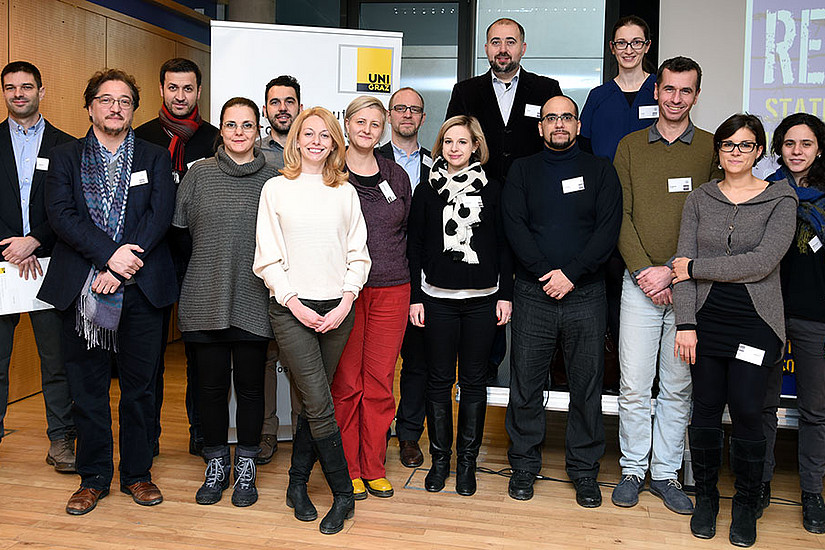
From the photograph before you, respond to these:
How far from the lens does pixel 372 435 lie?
3518 mm

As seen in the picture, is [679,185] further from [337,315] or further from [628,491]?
[337,315]

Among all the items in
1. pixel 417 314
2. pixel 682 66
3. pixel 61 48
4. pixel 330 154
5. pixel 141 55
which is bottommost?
pixel 417 314

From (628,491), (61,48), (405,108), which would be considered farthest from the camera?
(61,48)

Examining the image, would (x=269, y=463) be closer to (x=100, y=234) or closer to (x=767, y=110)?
(x=100, y=234)

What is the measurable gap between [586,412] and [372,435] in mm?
965

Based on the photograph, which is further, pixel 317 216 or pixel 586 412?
pixel 586 412

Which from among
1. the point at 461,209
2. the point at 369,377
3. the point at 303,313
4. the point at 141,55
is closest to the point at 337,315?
the point at 303,313

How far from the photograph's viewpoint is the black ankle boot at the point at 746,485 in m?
3.09

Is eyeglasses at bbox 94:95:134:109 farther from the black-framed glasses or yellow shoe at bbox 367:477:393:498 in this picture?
the black-framed glasses

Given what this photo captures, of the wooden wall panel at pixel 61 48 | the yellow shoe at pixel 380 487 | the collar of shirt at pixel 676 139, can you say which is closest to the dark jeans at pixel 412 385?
the yellow shoe at pixel 380 487

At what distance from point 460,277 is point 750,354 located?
120 centimetres

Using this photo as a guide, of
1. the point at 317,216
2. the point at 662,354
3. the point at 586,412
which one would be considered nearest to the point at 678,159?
the point at 662,354

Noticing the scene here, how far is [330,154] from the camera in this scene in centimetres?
313

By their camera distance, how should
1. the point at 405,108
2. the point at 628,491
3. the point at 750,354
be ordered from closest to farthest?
the point at 750,354
the point at 628,491
the point at 405,108
